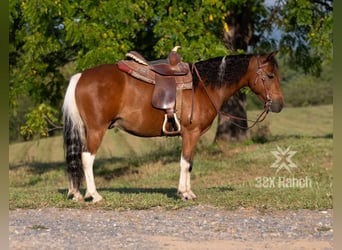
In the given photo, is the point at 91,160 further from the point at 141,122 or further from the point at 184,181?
the point at 184,181

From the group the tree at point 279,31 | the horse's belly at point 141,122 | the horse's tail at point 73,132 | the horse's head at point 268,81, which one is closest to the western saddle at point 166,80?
the horse's belly at point 141,122

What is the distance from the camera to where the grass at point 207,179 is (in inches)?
342

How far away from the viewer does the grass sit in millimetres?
8688

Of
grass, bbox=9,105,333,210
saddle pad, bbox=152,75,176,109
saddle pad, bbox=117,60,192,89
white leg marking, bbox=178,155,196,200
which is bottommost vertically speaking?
grass, bbox=9,105,333,210

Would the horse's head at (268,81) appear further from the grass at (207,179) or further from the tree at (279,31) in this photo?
the tree at (279,31)

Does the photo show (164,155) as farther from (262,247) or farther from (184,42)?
(262,247)

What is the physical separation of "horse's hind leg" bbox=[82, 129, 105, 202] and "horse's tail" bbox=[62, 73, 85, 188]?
14cm


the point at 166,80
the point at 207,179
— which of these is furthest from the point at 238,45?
the point at 166,80

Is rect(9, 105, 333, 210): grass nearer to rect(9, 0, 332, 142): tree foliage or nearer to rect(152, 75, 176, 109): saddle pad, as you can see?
rect(152, 75, 176, 109): saddle pad

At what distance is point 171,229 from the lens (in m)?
6.95

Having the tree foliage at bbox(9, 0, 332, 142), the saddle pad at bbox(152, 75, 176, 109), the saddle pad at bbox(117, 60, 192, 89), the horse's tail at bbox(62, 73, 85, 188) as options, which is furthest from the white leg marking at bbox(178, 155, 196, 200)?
the tree foliage at bbox(9, 0, 332, 142)

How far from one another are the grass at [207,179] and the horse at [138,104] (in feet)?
1.88

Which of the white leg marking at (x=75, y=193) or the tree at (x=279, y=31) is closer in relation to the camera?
the white leg marking at (x=75, y=193)

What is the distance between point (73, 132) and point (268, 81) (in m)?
3.13
